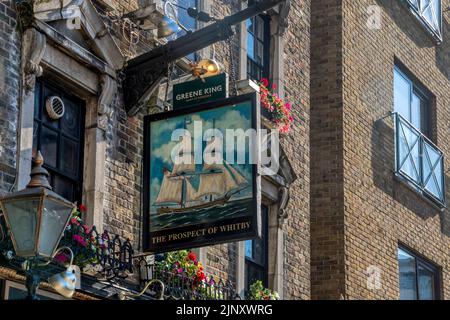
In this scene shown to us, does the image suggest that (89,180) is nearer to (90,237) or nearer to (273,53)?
(90,237)

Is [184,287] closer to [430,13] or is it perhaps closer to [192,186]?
[192,186]

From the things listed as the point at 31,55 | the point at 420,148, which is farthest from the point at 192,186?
the point at 420,148

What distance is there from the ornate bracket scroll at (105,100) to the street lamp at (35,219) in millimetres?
3328

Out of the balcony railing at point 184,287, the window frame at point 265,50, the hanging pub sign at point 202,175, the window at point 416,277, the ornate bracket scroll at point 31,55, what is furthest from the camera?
the window at point 416,277

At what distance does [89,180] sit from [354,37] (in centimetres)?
810

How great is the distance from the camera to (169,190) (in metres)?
12.9

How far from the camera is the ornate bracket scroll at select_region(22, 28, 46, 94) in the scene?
12102mm

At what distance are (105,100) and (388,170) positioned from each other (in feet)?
26.7

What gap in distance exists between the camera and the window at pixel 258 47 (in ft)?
56.9

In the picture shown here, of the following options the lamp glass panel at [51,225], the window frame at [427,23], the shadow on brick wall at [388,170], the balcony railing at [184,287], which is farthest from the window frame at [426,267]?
the lamp glass panel at [51,225]

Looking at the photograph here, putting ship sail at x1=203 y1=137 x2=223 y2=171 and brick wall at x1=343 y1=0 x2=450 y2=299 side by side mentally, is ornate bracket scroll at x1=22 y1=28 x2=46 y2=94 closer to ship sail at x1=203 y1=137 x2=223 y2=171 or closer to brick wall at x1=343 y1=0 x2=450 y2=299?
ship sail at x1=203 y1=137 x2=223 y2=171

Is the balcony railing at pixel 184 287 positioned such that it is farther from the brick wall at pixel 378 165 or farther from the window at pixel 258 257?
the brick wall at pixel 378 165

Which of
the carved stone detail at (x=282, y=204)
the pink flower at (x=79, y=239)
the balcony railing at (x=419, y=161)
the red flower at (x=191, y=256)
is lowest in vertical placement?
the pink flower at (x=79, y=239)

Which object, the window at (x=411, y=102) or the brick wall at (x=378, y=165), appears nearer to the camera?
the brick wall at (x=378, y=165)
